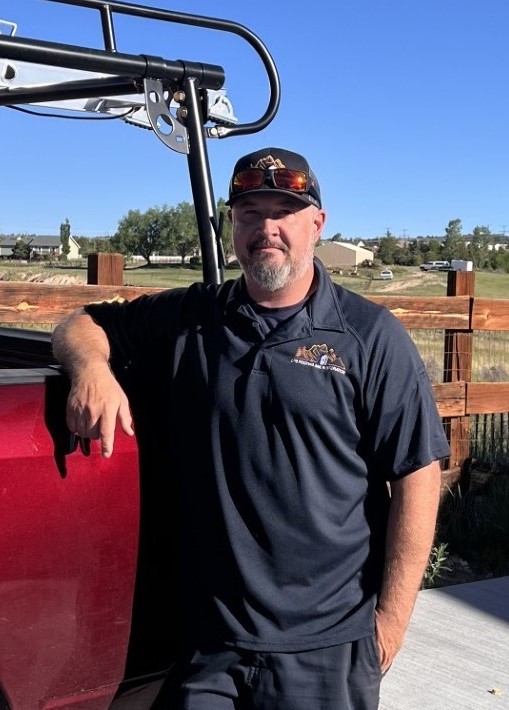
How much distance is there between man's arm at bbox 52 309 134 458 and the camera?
218 cm

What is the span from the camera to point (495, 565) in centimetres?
570

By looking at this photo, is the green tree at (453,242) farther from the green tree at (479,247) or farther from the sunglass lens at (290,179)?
the sunglass lens at (290,179)

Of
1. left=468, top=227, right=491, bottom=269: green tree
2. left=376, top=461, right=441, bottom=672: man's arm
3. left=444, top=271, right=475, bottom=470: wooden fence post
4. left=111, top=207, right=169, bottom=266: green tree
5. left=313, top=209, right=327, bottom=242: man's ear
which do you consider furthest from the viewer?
left=468, top=227, right=491, bottom=269: green tree

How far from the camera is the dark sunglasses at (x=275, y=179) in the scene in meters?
2.44

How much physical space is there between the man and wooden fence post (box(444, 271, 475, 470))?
3971 mm

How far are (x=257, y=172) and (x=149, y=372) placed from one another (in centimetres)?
60

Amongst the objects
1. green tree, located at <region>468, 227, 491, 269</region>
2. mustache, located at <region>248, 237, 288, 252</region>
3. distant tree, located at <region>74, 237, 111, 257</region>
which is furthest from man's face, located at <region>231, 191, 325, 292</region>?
distant tree, located at <region>74, 237, 111, 257</region>

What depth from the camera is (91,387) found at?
88.0 inches

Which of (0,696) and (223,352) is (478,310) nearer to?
(223,352)

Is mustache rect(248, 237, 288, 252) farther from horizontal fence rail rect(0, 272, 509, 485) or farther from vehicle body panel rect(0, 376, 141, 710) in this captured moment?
horizontal fence rail rect(0, 272, 509, 485)

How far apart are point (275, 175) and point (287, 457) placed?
2.38 ft

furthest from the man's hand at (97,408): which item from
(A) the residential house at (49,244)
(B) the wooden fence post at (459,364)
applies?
(A) the residential house at (49,244)

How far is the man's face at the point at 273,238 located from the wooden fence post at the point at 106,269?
311 cm

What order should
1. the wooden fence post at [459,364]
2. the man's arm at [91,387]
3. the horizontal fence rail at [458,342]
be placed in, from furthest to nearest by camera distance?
the wooden fence post at [459,364]
the horizontal fence rail at [458,342]
the man's arm at [91,387]
